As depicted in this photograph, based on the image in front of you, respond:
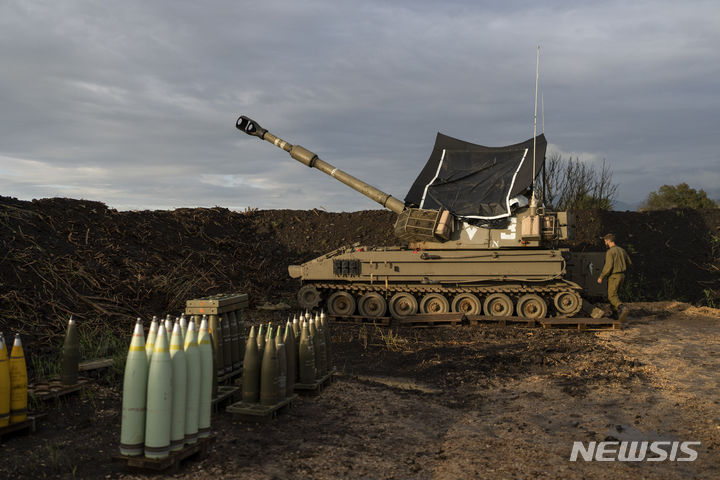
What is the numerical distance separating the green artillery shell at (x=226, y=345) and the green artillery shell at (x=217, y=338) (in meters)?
0.08

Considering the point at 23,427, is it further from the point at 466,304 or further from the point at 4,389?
the point at 466,304

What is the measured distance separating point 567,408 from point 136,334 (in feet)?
17.5

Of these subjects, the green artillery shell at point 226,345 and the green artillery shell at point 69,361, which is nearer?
the green artillery shell at point 69,361

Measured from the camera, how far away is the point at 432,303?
14.5 meters

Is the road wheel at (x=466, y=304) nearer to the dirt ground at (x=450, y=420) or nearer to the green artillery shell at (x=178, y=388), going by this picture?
the dirt ground at (x=450, y=420)

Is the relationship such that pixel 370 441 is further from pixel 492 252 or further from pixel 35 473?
pixel 492 252

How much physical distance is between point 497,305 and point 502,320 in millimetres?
964

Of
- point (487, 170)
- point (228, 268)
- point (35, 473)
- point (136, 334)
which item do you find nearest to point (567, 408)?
point (136, 334)

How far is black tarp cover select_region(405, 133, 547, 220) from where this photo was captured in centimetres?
1409

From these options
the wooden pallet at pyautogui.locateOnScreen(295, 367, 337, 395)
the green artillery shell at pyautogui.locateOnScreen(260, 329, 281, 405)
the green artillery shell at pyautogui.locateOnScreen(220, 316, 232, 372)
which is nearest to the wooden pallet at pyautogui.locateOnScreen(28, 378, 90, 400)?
the green artillery shell at pyautogui.locateOnScreen(220, 316, 232, 372)

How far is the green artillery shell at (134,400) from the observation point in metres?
4.54

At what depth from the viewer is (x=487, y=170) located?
14695 millimetres

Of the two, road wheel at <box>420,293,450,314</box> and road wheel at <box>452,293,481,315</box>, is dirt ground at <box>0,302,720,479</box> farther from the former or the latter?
road wheel at <box>420,293,450,314</box>

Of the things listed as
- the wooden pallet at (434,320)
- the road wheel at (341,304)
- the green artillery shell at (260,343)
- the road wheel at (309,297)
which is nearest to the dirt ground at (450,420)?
the green artillery shell at (260,343)
